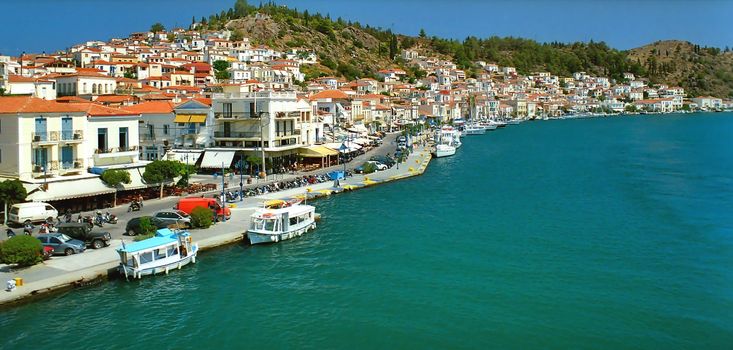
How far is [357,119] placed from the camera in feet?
237

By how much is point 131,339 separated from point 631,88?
664 feet

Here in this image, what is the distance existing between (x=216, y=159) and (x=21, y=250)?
21.4 metres

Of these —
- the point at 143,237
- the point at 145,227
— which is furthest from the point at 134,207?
the point at 143,237

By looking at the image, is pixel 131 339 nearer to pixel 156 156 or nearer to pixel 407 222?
pixel 407 222

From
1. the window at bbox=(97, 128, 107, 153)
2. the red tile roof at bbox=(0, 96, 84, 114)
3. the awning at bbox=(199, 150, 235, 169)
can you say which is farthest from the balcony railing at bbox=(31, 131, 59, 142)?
the awning at bbox=(199, 150, 235, 169)

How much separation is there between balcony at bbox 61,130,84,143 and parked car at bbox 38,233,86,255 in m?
8.33

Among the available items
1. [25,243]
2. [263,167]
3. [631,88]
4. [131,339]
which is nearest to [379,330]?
[131,339]

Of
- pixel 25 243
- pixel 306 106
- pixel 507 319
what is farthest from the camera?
pixel 306 106

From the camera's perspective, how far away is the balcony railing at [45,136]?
2650cm

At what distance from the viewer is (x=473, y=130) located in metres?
102

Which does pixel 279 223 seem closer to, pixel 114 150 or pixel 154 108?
pixel 114 150

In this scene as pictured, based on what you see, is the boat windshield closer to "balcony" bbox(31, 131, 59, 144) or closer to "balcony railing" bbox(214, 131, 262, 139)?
"balcony" bbox(31, 131, 59, 144)

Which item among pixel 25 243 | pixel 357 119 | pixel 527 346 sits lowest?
pixel 527 346

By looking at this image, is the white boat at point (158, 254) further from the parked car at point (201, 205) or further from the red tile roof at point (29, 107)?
the red tile roof at point (29, 107)
